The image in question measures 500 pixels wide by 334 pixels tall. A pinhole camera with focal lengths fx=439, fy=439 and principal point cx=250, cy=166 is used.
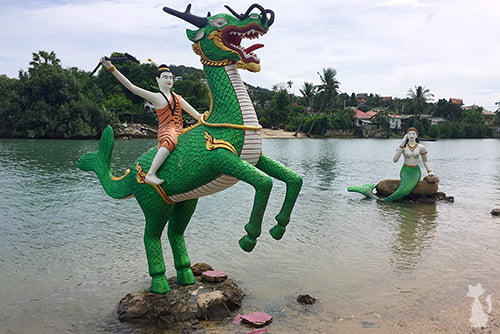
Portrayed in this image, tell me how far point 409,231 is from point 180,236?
5.45 metres

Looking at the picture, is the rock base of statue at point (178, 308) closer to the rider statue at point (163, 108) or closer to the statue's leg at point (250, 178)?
the statue's leg at point (250, 178)

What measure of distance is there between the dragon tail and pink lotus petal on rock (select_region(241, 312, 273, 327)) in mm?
1871

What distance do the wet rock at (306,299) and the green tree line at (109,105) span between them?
24.9 metres

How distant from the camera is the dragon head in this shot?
4.08 meters

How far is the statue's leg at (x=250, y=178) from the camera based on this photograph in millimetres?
3873

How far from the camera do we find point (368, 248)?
754 centimetres

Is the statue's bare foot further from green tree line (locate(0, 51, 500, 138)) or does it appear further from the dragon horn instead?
green tree line (locate(0, 51, 500, 138))

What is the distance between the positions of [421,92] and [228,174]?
6095cm

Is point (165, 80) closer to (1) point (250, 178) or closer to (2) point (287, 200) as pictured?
(1) point (250, 178)

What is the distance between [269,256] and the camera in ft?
22.7

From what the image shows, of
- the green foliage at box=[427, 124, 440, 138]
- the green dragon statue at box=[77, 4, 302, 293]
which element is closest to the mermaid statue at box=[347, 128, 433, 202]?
the green dragon statue at box=[77, 4, 302, 293]

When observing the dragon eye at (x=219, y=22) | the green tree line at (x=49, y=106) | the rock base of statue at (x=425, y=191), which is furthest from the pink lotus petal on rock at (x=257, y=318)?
the green tree line at (x=49, y=106)

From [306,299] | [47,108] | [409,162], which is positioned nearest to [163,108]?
[306,299]

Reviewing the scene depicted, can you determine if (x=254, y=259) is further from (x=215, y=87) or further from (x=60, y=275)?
(x=215, y=87)
